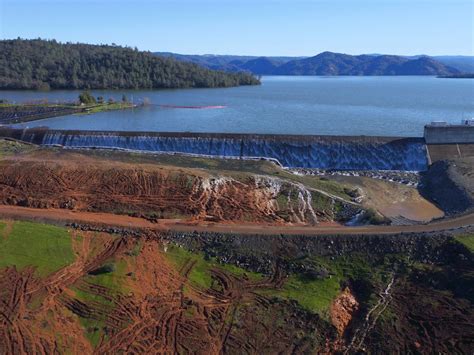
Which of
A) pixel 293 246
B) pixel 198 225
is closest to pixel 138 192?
pixel 198 225

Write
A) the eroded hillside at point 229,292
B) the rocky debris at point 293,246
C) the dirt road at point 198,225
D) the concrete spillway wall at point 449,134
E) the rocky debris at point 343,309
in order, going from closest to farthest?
the eroded hillside at point 229,292
the rocky debris at point 343,309
the rocky debris at point 293,246
the dirt road at point 198,225
the concrete spillway wall at point 449,134

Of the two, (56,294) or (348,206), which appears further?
(348,206)

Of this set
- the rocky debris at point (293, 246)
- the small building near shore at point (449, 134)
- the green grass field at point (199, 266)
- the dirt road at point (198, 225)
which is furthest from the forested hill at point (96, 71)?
the green grass field at point (199, 266)

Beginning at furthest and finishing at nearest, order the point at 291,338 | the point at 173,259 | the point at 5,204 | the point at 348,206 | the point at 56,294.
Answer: the point at 348,206, the point at 5,204, the point at 173,259, the point at 56,294, the point at 291,338

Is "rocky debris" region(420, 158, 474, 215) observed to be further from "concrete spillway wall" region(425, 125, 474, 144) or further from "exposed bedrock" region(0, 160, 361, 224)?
"exposed bedrock" region(0, 160, 361, 224)

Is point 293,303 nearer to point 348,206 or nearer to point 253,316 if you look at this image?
point 253,316

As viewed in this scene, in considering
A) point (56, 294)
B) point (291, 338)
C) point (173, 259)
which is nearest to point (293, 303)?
point (291, 338)

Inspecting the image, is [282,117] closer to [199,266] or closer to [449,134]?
[449,134]

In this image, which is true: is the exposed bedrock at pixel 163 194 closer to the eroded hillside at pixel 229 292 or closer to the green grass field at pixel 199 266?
the eroded hillside at pixel 229 292
